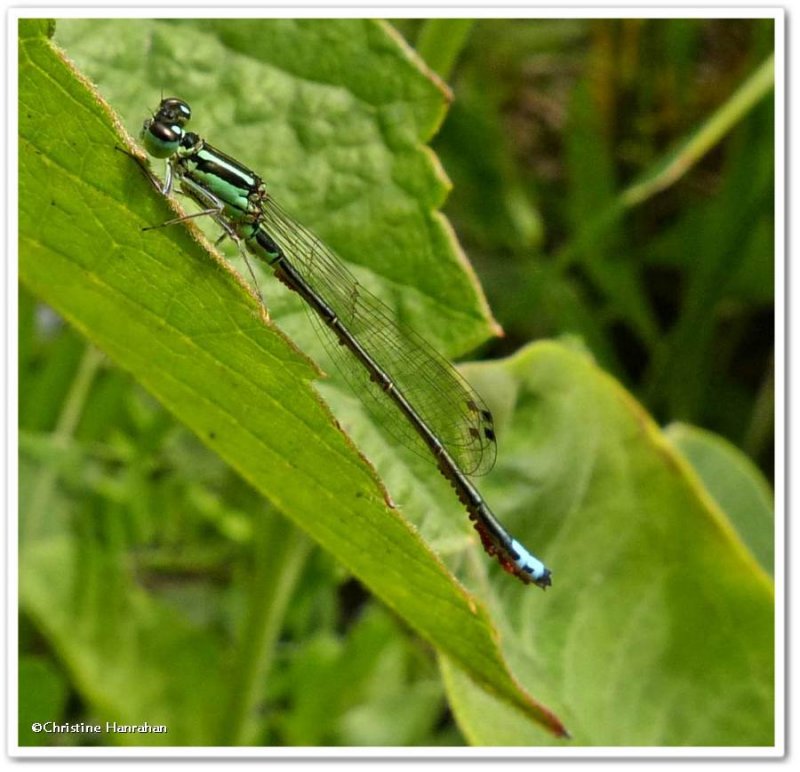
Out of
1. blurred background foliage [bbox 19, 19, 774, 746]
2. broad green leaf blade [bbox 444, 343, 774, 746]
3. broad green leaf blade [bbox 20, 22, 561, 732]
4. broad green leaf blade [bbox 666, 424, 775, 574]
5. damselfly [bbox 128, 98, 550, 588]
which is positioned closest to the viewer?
broad green leaf blade [bbox 20, 22, 561, 732]

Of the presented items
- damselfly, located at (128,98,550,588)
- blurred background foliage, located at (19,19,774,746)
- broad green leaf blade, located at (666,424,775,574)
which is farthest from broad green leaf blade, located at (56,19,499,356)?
broad green leaf blade, located at (666,424,775,574)

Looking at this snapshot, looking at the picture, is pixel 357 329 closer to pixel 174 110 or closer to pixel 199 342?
pixel 174 110

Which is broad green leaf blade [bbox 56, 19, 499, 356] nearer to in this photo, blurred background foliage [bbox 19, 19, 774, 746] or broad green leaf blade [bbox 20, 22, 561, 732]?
broad green leaf blade [bbox 20, 22, 561, 732]

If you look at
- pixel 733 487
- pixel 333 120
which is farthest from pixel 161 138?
pixel 733 487

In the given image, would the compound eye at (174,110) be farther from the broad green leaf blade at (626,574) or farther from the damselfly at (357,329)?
the broad green leaf blade at (626,574)

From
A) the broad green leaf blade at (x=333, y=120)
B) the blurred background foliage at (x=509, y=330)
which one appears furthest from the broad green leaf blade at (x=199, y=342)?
the blurred background foliage at (x=509, y=330)
